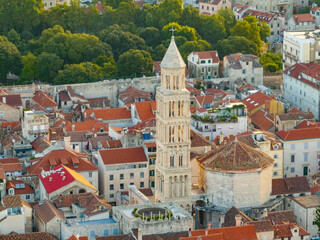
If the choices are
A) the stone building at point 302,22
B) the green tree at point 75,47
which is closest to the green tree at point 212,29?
the stone building at point 302,22

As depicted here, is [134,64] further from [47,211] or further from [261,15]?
[47,211]

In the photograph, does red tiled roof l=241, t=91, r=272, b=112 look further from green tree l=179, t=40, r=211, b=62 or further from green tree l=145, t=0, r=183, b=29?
green tree l=145, t=0, r=183, b=29

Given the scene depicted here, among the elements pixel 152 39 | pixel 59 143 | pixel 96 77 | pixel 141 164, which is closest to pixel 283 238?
pixel 141 164

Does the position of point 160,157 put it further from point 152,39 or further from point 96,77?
point 152,39

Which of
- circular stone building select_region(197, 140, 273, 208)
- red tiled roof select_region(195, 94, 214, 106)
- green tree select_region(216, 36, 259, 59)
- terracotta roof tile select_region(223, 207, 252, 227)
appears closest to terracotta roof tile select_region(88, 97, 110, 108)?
red tiled roof select_region(195, 94, 214, 106)

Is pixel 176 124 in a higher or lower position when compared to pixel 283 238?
higher

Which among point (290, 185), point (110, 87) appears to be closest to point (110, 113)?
point (110, 87)
